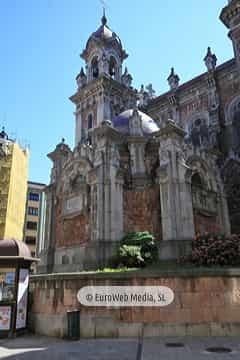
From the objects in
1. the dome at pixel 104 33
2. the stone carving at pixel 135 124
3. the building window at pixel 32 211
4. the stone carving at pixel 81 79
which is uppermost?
the dome at pixel 104 33

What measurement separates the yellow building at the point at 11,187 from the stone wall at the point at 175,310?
29167 mm

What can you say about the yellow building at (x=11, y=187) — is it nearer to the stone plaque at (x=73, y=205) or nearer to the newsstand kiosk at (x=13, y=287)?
the stone plaque at (x=73, y=205)

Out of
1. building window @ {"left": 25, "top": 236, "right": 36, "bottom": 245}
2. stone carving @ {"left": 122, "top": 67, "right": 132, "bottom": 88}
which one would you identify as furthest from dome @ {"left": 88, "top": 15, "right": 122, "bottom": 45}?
building window @ {"left": 25, "top": 236, "right": 36, "bottom": 245}

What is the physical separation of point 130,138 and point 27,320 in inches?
414

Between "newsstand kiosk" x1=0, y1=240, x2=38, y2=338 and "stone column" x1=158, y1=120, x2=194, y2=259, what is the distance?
5848 mm

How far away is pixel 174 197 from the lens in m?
13.8

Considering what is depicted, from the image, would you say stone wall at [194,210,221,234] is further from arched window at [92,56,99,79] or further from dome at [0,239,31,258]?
arched window at [92,56,99,79]

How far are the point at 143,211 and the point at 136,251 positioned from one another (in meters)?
3.36

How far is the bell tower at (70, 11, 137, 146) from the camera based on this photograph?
38.1 meters

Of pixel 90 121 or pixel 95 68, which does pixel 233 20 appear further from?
pixel 95 68

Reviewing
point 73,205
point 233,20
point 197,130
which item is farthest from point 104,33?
point 73,205

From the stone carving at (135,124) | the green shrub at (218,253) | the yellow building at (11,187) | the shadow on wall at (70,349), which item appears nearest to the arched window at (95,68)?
the yellow building at (11,187)

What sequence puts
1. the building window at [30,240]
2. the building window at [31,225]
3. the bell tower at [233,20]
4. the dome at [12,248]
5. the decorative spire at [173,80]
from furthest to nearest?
the building window at [31,225]
the building window at [30,240]
the decorative spire at [173,80]
the bell tower at [233,20]
the dome at [12,248]

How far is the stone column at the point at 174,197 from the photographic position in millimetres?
12883
